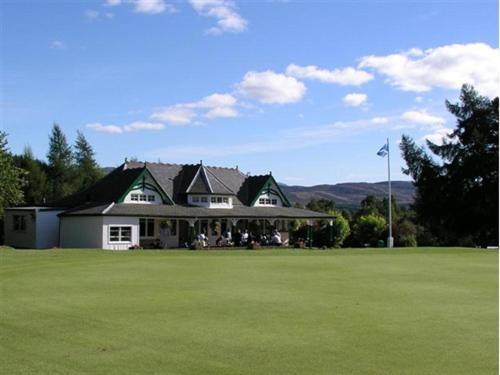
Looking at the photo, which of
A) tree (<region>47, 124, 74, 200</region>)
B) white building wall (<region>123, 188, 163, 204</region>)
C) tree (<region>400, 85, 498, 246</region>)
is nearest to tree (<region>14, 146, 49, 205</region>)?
tree (<region>47, 124, 74, 200</region>)

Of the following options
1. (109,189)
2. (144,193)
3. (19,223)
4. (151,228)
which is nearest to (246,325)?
(151,228)

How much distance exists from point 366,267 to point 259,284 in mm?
7729

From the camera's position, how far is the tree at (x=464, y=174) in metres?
51.3

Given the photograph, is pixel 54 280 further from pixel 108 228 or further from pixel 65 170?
pixel 65 170

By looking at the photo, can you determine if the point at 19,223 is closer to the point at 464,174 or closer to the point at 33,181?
the point at 33,181

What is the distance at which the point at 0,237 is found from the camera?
5200 cm

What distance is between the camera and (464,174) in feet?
172

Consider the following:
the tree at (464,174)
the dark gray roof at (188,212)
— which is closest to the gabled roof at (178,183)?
the dark gray roof at (188,212)

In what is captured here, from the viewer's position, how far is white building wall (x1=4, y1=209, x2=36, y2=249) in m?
45.7

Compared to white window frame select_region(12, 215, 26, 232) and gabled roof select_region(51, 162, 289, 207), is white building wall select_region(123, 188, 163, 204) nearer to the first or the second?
gabled roof select_region(51, 162, 289, 207)

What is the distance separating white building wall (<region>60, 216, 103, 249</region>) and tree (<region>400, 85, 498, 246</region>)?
86.2 ft

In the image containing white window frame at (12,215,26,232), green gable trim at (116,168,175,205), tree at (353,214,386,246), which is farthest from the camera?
tree at (353,214,386,246)

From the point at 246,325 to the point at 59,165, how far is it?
6751 centimetres

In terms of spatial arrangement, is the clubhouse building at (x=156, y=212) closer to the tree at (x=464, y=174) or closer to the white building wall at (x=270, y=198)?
the white building wall at (x=270, y=198)
